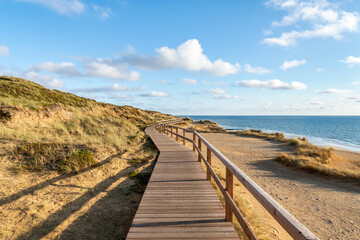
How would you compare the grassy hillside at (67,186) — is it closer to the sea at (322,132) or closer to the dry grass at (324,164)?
the dry grass at (324,164)

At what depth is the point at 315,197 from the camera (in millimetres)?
7031

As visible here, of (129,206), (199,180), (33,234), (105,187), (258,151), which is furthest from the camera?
(258,151)

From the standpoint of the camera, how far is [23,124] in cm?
1075

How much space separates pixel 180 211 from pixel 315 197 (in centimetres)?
616

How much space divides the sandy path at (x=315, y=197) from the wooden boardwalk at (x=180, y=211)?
127 inches

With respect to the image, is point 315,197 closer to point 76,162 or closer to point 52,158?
point 76,162

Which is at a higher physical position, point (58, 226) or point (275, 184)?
point (58, 226)

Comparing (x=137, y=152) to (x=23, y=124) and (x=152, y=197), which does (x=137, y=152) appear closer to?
(x=152, y=197)

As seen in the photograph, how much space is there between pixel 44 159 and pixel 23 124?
234 inches

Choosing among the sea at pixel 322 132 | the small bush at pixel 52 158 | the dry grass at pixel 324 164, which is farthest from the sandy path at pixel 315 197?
the sea at pixel 322 132

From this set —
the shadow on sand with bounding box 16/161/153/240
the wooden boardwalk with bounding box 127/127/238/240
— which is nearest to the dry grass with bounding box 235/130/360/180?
the wooden boardwalk with bounding box 127/127/238/240

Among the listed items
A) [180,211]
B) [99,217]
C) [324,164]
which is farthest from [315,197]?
[99,217]

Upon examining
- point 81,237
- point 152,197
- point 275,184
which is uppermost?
point 152,197

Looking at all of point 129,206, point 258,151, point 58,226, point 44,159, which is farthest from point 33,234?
point 258,151
